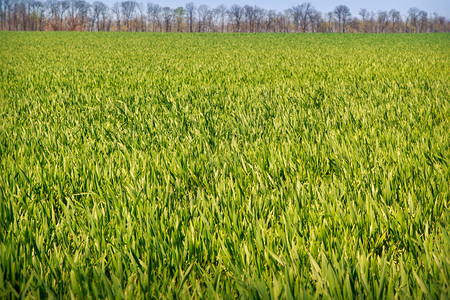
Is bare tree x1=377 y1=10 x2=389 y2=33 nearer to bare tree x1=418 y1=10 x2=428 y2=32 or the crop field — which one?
bare tree x1=418 y1=10 x2=428 y2=32

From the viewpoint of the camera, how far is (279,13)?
357ft

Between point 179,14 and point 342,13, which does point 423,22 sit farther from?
point 179,14

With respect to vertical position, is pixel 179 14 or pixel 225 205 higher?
pixel 179 14

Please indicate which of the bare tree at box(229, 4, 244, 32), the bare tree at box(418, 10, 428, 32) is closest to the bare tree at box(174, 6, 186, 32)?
the bare tree at box(229, 4, 244, 32)

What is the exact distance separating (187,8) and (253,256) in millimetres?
123886

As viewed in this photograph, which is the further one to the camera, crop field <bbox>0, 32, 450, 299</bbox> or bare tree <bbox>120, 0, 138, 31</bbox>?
bare tree <bbox>120, 0, 138, 31</bbox>

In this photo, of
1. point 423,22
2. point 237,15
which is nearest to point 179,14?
point 237,15

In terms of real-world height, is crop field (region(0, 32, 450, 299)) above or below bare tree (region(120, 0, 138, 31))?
below

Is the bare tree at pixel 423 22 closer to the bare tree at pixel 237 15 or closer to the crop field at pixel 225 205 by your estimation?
the bare tree at pixel 237 15

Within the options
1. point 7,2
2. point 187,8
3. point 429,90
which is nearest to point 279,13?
point 187,8

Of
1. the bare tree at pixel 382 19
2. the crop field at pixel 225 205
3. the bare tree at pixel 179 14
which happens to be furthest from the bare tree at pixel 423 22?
the crop field at pixel 225 205

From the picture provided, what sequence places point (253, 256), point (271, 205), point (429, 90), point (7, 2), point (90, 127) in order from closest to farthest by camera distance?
point (253, 256)
point (271, 205)
point (90, 127)
point (429, 90)
point (7, 2)

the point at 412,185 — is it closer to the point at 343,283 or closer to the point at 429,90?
the point at 343,283

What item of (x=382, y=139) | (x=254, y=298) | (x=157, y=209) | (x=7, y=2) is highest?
(x=7, y=2)
